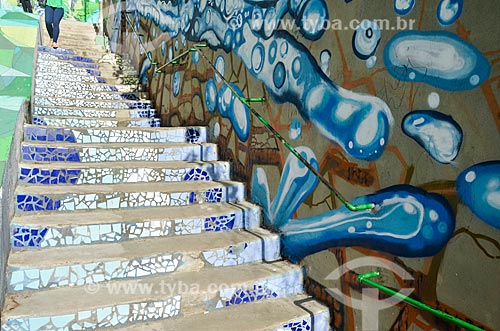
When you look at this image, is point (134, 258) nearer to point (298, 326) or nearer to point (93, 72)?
point (298, 326)

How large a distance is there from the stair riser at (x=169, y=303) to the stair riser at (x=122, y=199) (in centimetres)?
83

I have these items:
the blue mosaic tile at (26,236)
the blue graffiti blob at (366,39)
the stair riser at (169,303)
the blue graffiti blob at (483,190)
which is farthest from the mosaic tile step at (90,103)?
the blue graffiti blob at (483,190)

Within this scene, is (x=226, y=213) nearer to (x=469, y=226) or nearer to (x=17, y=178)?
(x=17, y=178)

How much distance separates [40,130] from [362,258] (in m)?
2.96

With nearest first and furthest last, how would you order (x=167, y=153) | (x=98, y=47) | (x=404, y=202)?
(x=404, y=202), (x=167, y=153), (x=98, y=47)

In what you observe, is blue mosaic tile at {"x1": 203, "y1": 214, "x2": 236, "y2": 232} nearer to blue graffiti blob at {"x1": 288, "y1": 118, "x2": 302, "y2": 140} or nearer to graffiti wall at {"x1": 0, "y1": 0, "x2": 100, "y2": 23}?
blue graffiti blob at {"x1": 288, "y1": 118, "x2": 302, "y2": 140}

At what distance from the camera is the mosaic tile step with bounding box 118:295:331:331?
2206mm

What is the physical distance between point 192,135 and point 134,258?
78.0 inches

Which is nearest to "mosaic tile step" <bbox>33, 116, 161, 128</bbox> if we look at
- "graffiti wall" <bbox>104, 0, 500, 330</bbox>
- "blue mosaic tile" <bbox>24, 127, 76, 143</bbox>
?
"blue mosaic tile" <bbox>24, 127, 76, 143</bbox>

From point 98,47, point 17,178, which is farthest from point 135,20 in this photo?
point 17,178

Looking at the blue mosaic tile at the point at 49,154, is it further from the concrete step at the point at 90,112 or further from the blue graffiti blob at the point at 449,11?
the blue graffiti blob at the point at 449,11

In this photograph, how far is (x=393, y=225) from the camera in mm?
2057

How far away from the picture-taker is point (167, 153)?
383cm

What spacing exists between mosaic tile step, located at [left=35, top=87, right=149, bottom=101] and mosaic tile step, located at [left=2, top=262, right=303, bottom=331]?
376 cm
